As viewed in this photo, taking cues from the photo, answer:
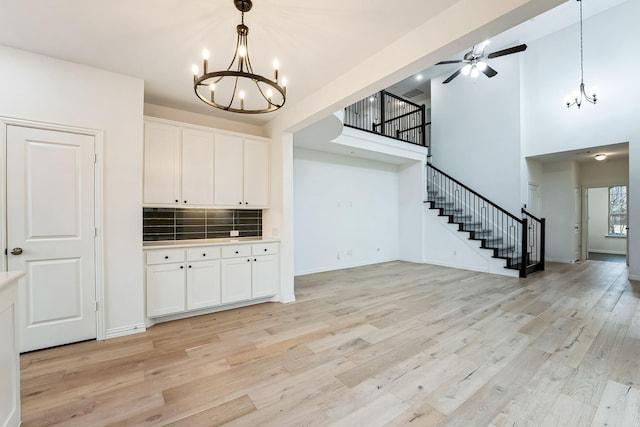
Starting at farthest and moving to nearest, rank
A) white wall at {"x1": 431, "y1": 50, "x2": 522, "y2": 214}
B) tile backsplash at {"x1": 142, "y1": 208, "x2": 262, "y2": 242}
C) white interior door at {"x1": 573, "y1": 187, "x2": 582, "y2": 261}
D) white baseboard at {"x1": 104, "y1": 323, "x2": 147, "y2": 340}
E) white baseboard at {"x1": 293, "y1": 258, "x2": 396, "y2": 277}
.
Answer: white interior door at {"x1": 573, "y1": 187, "x2": 582, "y2": 261} < white wall at {"x1": 431, "y1": 50, "x2": 522, "y2": 214} < white baseboard at {"x1": 293, "y1": 258, "x2": 396, "y2": 277} < tile backsplash at {"x1": 142, "y1": 208, "x2": 262, "y2": 242} < white baseboard at {"x1": 104, "y1": 323, "x2": 147, "y2": 340}

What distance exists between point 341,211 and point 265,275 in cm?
310

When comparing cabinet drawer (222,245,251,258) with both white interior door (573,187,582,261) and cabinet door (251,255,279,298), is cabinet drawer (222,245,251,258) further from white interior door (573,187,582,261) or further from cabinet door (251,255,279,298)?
white interior door (573,187,582,261)

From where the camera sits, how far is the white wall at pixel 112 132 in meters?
2.69

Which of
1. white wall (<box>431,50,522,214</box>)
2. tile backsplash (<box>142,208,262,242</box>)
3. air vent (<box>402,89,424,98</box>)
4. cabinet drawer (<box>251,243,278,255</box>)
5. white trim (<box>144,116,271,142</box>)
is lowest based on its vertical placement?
cabinet drawer (<box>251,243,278,255</box>)

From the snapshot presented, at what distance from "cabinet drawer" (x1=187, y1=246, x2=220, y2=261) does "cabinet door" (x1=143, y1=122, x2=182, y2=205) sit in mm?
704

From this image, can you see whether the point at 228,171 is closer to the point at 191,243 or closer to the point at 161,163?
the point at 161,163

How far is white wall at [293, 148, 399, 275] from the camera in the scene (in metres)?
6.00

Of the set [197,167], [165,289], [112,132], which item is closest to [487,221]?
[197,167]

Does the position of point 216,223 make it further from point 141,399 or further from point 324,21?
point 324,21

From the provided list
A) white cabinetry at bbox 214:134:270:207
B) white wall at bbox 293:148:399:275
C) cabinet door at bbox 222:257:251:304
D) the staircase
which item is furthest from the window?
cabinet door at bbox 222:257:251:304

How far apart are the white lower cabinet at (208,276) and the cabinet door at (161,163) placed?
73cm

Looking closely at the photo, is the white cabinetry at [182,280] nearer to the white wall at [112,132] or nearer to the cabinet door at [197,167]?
the white wall at [112,132]

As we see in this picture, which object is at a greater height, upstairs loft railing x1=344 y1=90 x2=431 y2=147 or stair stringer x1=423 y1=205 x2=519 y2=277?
upstairs loft railing x1=344 y1=90 x2=431 y2=147

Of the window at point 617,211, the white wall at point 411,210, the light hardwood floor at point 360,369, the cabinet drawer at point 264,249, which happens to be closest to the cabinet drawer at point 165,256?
the light hardwood floor at point 360,369
